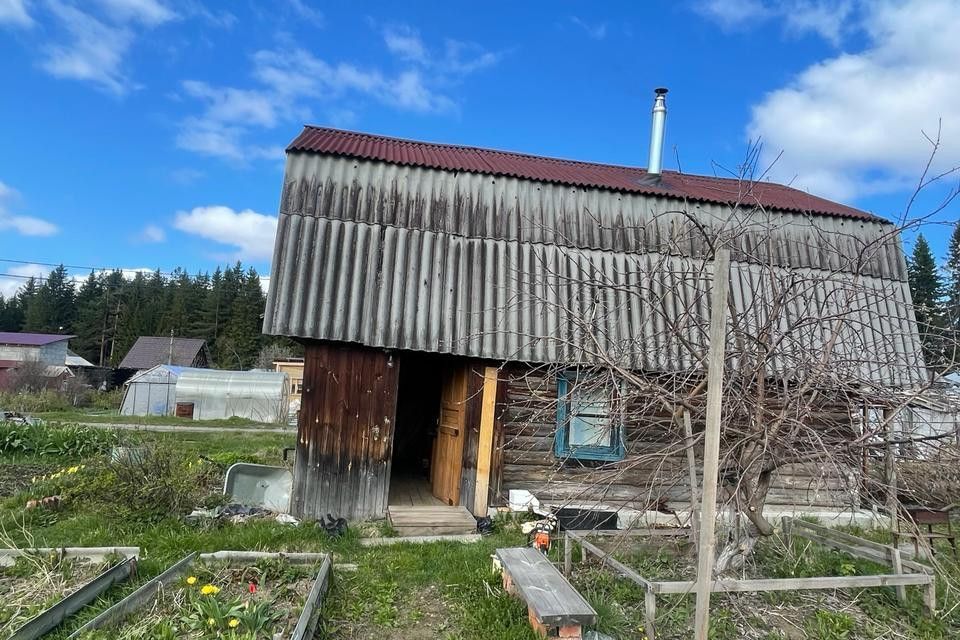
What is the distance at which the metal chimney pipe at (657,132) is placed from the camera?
1135 centimetres

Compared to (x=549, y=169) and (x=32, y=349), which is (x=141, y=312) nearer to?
(x=32, y=349)

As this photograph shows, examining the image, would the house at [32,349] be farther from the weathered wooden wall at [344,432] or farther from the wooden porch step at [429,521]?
the wooden porch step at [429,521]

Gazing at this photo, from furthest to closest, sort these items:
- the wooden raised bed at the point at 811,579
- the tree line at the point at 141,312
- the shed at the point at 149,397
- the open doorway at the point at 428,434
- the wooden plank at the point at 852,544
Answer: the tree line at the point at 141,312 → the shed at the point at 149,397 → the open doorway at the point at 428,434 → the wooden plank at the point at 852,544 → the wooden raised bed at the point at 811,579

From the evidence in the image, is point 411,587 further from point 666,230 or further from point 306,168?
point 666,230

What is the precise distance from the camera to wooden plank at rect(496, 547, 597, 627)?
3.75 meters

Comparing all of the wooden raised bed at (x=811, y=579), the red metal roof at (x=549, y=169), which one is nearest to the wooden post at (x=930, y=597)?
the wooden raised bed at (x=811, y=579)

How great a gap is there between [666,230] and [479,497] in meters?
5.46

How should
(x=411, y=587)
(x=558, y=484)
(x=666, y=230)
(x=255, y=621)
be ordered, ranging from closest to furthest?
(x=255, y=621) → (x=411, y=587) → (x=558, y=484) → (x=666, y=230)

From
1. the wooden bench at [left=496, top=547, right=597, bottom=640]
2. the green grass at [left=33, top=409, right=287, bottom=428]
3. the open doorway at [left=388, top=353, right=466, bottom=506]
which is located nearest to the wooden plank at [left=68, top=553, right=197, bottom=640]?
the wooden bench at [left=496, top=547, right=597, bottom=640]

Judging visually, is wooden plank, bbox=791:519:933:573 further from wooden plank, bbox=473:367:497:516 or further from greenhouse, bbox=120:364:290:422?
greenhouse, bbox=120:364:290:422

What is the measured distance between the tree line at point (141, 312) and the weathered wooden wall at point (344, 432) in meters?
54.6

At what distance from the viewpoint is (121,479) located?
7.31m

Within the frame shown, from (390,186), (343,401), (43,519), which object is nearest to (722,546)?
(343,401)

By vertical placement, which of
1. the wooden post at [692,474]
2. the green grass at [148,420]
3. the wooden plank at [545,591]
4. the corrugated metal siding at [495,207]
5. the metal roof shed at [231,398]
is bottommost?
the green grass at [148,420]
